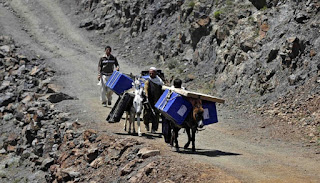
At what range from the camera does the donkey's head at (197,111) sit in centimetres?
1250

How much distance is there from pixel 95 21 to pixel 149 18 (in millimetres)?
6038

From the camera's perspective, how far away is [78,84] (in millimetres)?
26016

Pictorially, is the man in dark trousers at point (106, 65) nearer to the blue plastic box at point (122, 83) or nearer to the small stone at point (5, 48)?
the blue plastic box at point (122, 83)

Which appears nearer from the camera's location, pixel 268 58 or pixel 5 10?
pixel 268 58

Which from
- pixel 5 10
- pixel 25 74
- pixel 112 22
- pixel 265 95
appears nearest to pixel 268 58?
pixel 265 95

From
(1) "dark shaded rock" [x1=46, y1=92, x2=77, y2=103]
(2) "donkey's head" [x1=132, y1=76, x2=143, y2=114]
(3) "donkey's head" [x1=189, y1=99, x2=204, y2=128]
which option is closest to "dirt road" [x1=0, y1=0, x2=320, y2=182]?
(1) "dark shaded rock" [x1=46, y1=92, x2=77, y2=103]

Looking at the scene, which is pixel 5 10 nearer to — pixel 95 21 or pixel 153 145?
pixel 95 21

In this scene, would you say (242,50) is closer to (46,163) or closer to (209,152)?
(46,163)

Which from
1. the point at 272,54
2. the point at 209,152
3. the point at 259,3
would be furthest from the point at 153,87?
the point at 259,3

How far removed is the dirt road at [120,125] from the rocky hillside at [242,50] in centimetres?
135

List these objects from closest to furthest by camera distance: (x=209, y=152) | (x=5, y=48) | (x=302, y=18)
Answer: (x=209, y=152) → (x=302, y=18) → (x=5, y=48)

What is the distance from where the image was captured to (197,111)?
12516 mm

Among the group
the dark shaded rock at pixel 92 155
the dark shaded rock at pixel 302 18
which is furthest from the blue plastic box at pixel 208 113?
the dark shaded rock at pixel 302 18

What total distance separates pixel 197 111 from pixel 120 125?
17.8ft
